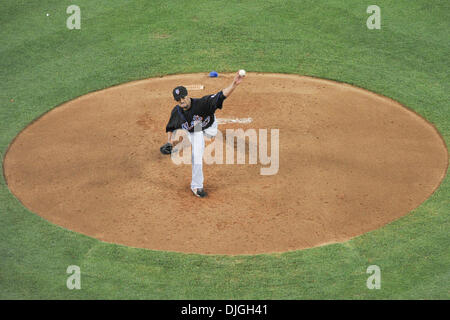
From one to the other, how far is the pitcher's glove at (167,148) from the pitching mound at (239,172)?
0.50ft

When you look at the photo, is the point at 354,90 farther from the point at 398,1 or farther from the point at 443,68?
the point at 398,1

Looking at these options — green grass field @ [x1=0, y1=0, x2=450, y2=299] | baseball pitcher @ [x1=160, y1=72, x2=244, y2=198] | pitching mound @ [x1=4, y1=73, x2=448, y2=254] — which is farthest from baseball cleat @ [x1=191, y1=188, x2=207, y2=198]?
green grass field @ [x1=0, y1=0, x2=450, y2=299]

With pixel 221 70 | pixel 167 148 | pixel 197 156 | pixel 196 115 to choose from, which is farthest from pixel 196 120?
pixel 221 70

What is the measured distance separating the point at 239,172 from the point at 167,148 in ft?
4.74

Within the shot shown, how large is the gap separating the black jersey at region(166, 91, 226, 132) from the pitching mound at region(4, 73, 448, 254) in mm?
960

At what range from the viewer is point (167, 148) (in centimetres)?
1204

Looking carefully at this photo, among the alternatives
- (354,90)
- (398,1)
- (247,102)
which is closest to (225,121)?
(247,102)

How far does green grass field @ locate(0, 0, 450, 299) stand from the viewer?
926 cm

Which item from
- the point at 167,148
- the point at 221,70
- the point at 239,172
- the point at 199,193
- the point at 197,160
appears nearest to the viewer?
the point at 197,160

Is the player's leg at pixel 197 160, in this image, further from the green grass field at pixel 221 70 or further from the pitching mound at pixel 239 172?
the green grass field at pixel 221 70

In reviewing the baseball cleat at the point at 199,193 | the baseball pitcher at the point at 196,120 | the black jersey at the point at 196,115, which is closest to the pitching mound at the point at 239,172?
the baseball cleat at the point at 199,193

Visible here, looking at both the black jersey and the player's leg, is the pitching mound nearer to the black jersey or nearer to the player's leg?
the player's leg

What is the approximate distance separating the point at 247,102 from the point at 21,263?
6018 mm

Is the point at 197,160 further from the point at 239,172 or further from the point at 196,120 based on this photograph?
the point at 239,172
